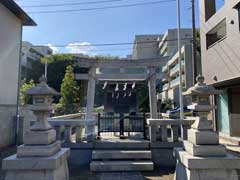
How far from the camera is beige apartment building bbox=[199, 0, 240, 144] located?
959 cm

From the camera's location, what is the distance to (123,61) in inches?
324

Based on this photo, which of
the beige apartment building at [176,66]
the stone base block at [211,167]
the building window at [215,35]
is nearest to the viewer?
the stone base block at [211,167]

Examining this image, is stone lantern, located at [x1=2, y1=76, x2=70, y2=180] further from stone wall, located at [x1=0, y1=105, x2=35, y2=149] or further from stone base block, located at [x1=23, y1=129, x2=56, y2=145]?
stone wall, located at [x1=0, y1=105, x2=35, y2=149]

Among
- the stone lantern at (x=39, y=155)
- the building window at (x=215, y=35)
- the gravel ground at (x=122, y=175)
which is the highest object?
the building window at (x=215, y=35)

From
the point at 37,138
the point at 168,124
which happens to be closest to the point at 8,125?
the point at 37,138

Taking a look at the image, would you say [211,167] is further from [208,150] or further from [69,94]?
[69,94]

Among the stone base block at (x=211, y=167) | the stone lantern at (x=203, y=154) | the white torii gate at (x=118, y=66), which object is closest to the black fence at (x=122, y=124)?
the white torii gate at (x=118, y=66)

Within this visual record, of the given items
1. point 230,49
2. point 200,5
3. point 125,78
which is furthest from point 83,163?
point 200,5

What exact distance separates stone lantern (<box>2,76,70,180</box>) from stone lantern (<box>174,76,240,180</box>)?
256cm

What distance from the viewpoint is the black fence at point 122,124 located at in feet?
26.6

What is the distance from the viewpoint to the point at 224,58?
10.6 m

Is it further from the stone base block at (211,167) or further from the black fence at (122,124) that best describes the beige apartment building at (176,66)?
the stone base block at (211,167)

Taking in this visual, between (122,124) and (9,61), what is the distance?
620cm

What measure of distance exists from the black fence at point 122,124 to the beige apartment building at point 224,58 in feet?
15.2
